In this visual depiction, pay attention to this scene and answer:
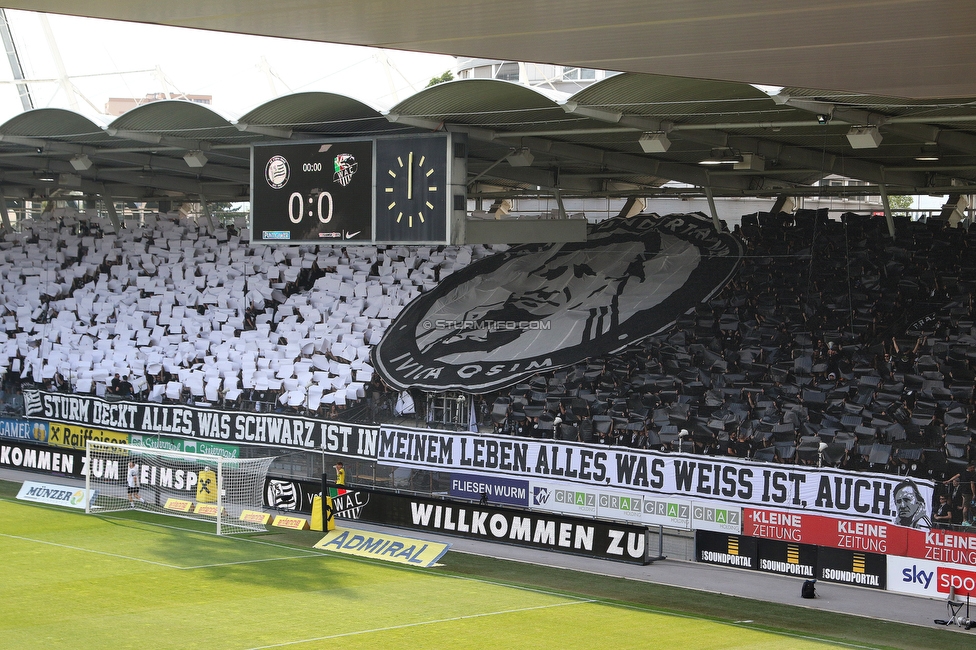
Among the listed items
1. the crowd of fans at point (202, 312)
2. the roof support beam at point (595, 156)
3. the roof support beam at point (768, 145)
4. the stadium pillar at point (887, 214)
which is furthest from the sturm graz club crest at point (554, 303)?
the stadium pillar at point (887, 214)

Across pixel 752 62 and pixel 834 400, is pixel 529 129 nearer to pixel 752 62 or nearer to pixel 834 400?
pixel 834 400

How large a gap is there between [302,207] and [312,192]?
335mm

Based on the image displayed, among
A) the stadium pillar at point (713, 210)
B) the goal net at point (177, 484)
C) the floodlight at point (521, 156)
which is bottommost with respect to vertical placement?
the goal net at point (177, 484)

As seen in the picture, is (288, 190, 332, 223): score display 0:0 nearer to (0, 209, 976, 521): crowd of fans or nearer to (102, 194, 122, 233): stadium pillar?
(0, 209, 976, 521): crowd of fans

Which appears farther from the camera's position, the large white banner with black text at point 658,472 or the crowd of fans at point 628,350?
the crowd of fans at point 628,350

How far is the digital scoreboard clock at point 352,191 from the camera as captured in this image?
1912 cm

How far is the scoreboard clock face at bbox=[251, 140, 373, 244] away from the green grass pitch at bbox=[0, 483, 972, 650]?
565 centimetres

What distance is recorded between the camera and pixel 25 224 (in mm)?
37344

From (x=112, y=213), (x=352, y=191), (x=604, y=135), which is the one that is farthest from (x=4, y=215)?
(x=604, y=135)

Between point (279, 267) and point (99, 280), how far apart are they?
6048 millimetres

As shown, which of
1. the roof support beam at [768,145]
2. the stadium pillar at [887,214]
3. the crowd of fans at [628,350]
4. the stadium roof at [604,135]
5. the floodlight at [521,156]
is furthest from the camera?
the stadium pillar at [887,214]

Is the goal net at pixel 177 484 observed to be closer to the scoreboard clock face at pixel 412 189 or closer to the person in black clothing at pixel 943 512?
the scoreboard clock face at pixel 412 189

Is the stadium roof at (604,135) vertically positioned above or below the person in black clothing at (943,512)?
above

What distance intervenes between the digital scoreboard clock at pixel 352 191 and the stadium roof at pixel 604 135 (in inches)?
28.7
